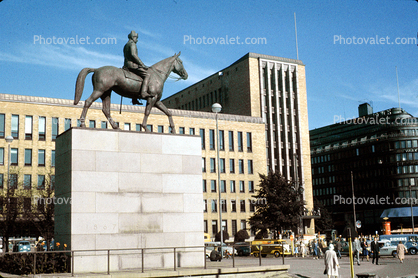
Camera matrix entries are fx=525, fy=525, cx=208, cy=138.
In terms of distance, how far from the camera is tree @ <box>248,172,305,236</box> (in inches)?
2343

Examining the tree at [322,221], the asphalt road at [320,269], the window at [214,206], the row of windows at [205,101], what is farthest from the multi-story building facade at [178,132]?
the asphalt road at [320,269]

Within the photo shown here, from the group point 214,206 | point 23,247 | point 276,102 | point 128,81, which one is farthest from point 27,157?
point 128,81

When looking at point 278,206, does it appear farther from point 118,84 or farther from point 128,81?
point 118,84

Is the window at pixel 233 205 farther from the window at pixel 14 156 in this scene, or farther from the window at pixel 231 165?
the window at pixel 14 156

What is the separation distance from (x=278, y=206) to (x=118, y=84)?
4119 cm

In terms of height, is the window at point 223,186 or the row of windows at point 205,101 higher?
the row of windows at point 205,101

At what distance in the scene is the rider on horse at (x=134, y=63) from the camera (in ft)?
69.7

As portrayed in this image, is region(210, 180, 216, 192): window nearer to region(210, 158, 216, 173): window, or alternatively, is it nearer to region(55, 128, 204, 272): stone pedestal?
region(210, 158, 216, 173): window

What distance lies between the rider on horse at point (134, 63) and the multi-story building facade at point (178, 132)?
141 feet

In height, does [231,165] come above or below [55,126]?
below

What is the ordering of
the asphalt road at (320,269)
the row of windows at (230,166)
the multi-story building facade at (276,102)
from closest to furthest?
1. the asphalt road at (320,269)
2. the row of windows at (230,166)
3. the multi-story building facade at (276,102)

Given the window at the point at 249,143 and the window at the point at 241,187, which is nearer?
the window at the point at 241,187

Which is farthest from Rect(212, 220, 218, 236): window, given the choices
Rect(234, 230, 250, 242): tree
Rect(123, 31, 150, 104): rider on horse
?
Rect(123, 31, 150, 104): rider on horse

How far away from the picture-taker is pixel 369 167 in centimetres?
12369
